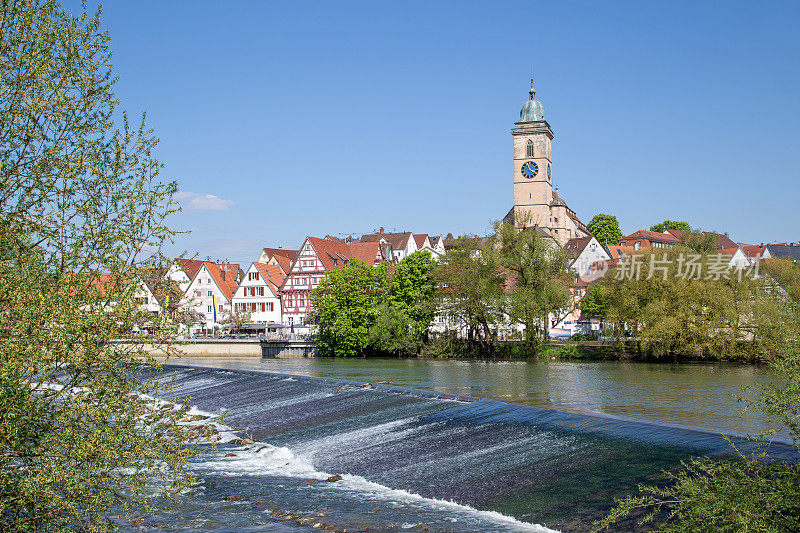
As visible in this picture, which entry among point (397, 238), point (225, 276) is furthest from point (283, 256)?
point (397, 238)

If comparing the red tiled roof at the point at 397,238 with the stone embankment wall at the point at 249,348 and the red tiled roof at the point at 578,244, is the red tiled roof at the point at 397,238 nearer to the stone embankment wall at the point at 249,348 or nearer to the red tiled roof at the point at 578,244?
the red tiled roof at the point at 578,244

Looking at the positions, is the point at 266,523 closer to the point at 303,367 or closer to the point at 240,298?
the point at 303,367

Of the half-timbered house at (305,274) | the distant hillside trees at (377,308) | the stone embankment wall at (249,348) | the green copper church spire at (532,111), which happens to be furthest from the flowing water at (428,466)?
the green copper church spire at (532,111)

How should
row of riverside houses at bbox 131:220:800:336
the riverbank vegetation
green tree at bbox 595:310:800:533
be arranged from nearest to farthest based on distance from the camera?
1. green tree at bbox 595:310:800:533
2. the riverbank vegetation
3. row of riverside houses at bbox 131:220:800:336

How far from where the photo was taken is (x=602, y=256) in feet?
295

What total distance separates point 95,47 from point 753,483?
34.5 ft

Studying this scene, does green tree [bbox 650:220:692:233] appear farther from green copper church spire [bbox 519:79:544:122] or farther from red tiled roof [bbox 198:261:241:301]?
red tiled roof [bbox 198:261:241:301]

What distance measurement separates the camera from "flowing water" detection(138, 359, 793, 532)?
560 inches

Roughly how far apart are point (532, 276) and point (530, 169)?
41.1 metres

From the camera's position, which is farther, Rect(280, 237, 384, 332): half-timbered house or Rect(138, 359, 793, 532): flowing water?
Rect(280, 237, 384, 332): half-timbered house

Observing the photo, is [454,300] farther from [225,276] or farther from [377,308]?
[225,276]

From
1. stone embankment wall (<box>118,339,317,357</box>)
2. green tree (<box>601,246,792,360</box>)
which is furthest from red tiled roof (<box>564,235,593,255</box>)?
stone embankment wall (<box>118,339,317,357</box>)

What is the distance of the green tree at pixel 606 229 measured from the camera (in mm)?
119875

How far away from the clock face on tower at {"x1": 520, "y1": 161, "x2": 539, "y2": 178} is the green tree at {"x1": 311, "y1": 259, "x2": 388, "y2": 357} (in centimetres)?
3615
